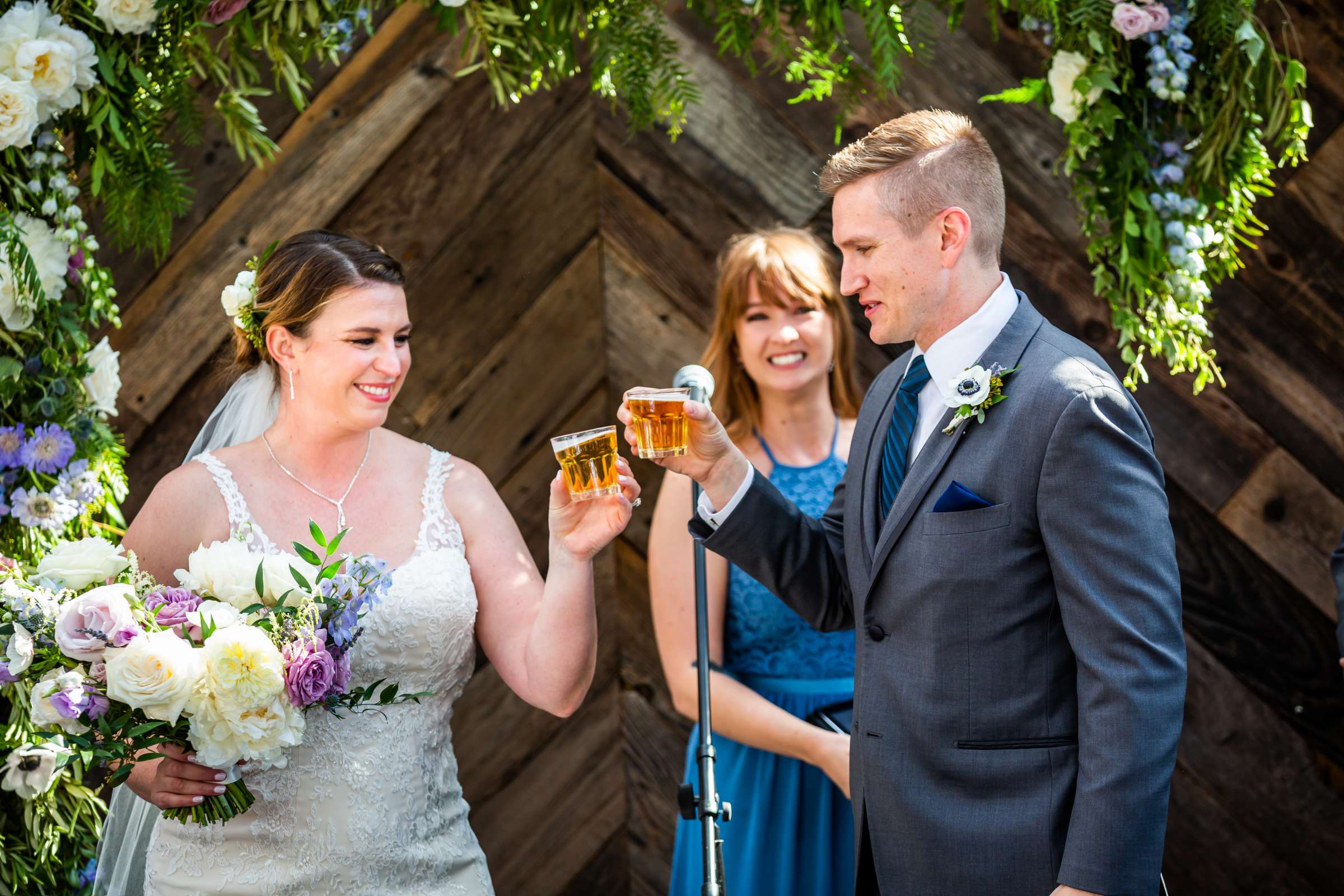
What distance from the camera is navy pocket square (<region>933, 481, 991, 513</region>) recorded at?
1790mm

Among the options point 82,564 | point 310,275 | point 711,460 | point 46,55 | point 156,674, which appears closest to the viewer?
point 156,674

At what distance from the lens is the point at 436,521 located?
2359 mm

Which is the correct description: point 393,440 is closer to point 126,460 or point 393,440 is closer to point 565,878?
point 126,460

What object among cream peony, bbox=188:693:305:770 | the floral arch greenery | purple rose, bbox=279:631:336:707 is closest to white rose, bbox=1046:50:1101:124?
the floral arch greenery

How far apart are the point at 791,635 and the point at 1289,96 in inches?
60.5

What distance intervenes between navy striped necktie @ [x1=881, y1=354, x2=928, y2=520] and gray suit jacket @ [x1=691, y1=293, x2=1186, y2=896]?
0.06 m

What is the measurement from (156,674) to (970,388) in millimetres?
1365

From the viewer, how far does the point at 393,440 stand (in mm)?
2525

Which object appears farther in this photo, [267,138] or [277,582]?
[267,138]

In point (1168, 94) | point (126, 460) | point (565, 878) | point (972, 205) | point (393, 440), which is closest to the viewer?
point (972, 205)

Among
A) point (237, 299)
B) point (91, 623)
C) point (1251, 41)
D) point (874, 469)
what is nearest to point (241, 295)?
point (237, 299)

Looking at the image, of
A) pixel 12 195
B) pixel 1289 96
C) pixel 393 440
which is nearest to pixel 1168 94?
pixel 1289 96

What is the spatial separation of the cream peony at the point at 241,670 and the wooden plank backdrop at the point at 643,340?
1455 mm

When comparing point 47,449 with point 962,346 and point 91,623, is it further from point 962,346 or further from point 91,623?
point 962,346
